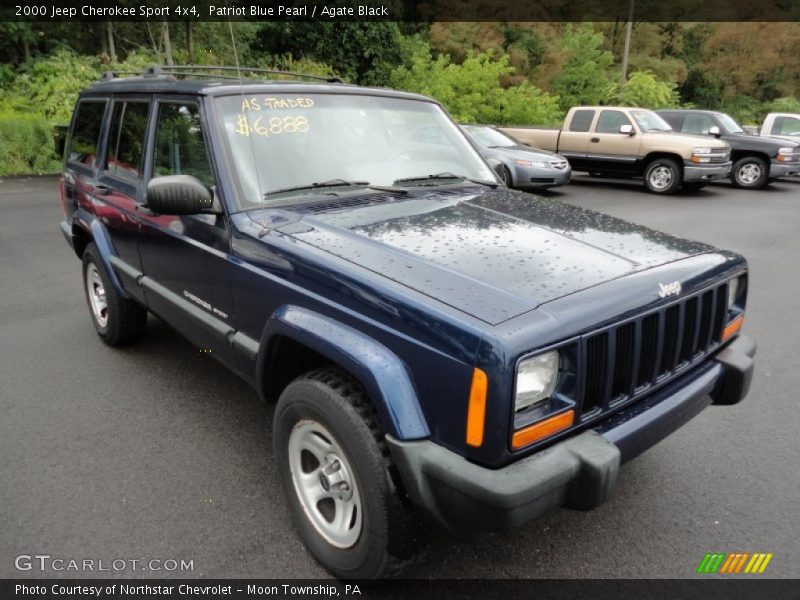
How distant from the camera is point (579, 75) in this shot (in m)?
27.9

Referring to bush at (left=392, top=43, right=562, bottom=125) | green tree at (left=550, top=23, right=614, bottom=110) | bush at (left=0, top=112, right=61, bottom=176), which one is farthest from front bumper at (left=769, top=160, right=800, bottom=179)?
bush at (left=0, top=112, right=61, bottom=176)

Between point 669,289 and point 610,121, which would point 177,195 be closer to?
point 669,289

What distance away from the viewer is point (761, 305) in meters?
5.94

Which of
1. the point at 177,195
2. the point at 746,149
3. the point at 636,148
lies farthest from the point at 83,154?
the point at 746,149

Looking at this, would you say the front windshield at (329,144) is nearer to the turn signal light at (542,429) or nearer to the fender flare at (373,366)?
the fender flare at (373,366)

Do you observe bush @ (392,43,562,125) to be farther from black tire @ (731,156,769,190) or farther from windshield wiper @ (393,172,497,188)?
windshield wiper @ (393,172,497,188)

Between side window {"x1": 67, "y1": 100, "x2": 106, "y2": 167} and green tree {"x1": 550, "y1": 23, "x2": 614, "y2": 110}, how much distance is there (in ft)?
85.1

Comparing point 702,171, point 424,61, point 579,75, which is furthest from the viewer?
point 579,75

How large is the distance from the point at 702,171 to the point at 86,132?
472 inches

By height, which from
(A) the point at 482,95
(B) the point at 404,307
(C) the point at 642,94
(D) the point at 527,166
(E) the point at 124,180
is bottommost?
(D) the point at 527,166

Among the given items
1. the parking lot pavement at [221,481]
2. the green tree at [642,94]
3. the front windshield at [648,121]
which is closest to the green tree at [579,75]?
the green tree at [642,94]

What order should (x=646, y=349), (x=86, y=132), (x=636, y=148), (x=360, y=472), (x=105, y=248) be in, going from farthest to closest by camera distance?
(x=636, y=148) → (x=86, y=132) → (x=105, y=248) → (x=646, y=349) → (x=360, y=472)

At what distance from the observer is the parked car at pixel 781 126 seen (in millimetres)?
15586

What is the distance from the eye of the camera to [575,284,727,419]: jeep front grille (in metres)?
2.08
